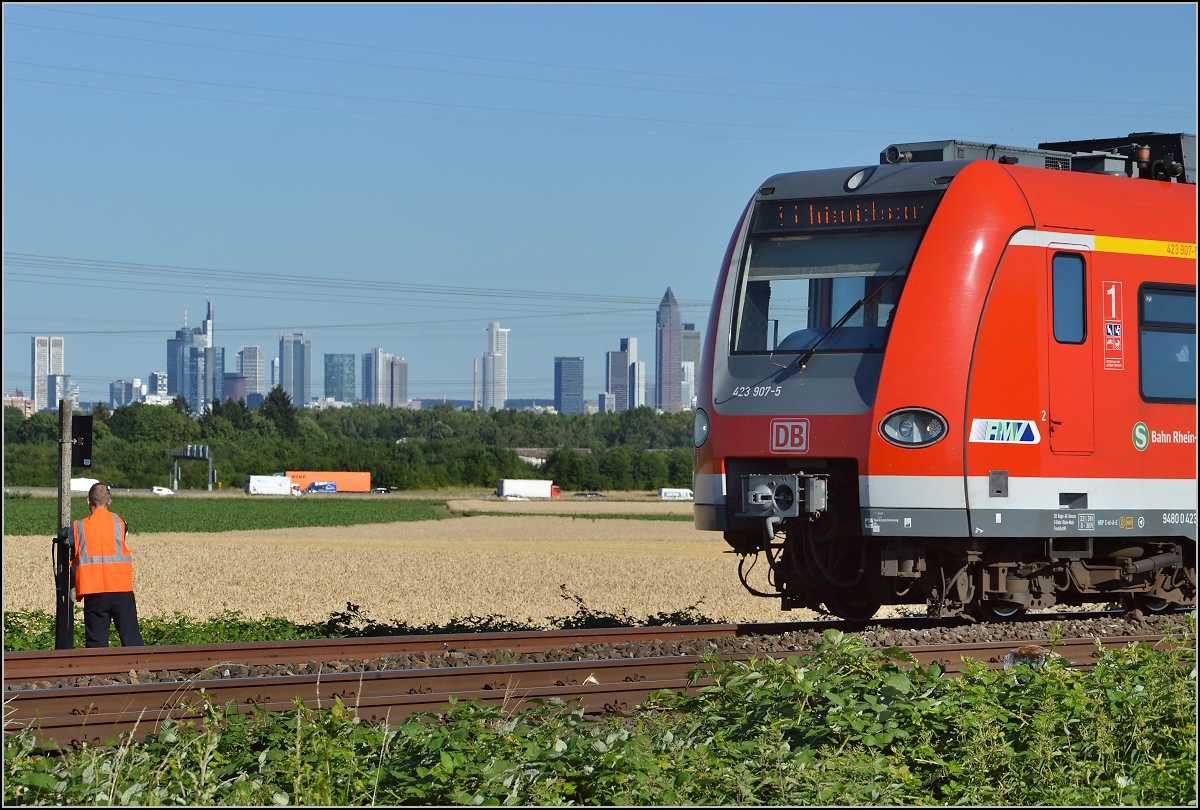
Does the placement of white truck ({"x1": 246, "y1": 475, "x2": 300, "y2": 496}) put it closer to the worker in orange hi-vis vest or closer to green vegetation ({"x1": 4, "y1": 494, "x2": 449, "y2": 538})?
green vegetation ({"x1": 4, "y1": 494, "x2": 449, "y2": 538})

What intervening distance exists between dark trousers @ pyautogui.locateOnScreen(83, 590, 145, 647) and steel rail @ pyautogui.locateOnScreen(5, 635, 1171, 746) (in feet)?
10.3

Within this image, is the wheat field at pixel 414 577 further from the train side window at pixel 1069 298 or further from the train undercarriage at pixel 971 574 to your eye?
the train side window at pixel 1069 298

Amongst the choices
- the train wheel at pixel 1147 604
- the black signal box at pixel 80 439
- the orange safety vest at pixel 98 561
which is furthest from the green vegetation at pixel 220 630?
the train wheel at pixel 1147 604

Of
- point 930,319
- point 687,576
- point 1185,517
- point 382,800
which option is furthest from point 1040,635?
point 687,576

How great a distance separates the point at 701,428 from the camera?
10766mm

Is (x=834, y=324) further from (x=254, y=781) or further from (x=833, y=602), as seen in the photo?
(x=254, y=781)

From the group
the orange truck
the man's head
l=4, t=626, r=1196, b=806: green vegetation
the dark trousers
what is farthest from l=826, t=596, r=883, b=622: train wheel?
the orange truck

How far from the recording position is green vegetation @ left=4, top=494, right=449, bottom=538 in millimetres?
51031

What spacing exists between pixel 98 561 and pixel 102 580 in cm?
15

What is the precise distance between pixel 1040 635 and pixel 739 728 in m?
4.23

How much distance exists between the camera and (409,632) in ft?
44.3

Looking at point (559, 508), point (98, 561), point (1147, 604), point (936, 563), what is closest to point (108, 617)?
point (98, 561)

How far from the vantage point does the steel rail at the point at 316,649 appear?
28.7 ft

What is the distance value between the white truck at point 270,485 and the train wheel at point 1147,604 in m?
89.7
